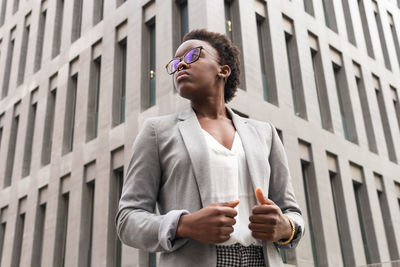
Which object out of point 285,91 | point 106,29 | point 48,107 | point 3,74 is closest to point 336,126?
point 285,91

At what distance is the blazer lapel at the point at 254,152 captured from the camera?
8.38 ft

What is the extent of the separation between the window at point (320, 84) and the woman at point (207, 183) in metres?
15.8

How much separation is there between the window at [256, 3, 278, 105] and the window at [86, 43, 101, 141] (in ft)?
21.8

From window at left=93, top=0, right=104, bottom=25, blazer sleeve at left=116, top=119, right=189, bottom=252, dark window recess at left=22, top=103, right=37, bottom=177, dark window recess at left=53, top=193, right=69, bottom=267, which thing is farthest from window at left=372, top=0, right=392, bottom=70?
blazer sleeve at left=116, top=119, right=189, bottom=252

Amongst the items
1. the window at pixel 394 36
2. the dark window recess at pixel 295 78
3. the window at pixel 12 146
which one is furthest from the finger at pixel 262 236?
the window at pixel 394 36

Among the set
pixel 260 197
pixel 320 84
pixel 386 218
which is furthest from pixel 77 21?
pixel 260 197

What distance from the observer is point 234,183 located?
2.49 m

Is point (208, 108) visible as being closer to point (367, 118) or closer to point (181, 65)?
point (181, 65)

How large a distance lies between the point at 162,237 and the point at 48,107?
19.9 m

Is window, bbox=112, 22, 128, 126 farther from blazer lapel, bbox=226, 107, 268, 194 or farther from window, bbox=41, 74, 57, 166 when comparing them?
blazer lapel, bbox=226, 107, 268, 194

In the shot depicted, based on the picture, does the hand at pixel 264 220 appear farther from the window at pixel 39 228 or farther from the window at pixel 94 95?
the window at pixel 39 228

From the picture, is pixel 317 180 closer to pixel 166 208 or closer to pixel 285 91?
pixel 285 91

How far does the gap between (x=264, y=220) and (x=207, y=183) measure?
1.21ft

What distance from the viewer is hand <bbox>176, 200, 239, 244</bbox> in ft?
7.03
